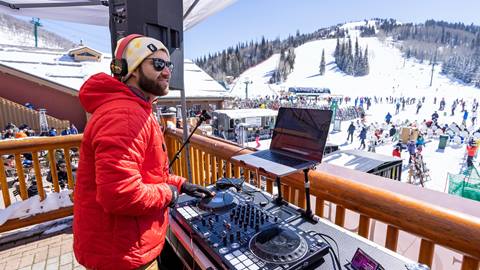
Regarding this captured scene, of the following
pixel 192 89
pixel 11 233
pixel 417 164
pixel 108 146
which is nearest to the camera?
pixel 108 146

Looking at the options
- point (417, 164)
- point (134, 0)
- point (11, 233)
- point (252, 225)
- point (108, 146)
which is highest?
point (134, 0)

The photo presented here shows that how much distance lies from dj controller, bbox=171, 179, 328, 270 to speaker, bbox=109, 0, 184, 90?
165 centimetres

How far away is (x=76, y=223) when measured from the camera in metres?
1.22

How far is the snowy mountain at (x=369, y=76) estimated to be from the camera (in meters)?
59.3

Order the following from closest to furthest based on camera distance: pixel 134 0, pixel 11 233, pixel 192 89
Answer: pixel 134 0 → pixel 11 233 → pixel 192 89

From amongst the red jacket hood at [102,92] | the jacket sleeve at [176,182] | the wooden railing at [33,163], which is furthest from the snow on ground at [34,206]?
the red jacket hood at [102,92]

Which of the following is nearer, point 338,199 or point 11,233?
point 338,199

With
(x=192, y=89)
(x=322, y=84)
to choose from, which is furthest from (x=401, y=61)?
(x=192, y=89)

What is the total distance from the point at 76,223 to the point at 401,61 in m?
108

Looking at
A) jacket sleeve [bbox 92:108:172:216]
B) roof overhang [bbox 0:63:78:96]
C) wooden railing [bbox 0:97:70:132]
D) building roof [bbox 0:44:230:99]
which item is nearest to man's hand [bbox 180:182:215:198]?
jacket sleeve [bbox 92:108:172:216]

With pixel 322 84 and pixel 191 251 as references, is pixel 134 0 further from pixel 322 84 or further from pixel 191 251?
pixel 322 84

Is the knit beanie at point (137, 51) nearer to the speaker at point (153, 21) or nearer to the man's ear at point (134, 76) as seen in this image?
the man's ear at point (134, 76)

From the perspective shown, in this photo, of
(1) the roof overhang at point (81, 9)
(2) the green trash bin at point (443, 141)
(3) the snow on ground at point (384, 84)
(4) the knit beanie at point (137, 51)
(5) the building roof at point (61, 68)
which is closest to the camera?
(4) the knit beanie at point (137, 51)

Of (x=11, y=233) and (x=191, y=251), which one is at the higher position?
(x=191, y=251)
